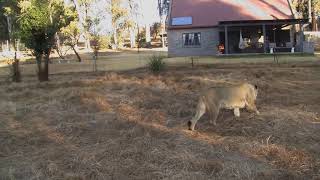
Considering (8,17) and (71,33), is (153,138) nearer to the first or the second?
(71,33)

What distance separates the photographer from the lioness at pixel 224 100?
Answer: 10000 millimetres

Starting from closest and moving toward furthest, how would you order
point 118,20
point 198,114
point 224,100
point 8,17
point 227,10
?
point 198,114 → point 224,100 → point 227,10 → point 8,17 → point 118,20

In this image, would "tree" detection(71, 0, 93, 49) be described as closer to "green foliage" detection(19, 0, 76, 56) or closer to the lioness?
"green foliage" detection(19, 0, 76, 56)

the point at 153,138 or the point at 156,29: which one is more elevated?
the point at 156,29

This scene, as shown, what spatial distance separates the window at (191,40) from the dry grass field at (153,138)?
25.4 m

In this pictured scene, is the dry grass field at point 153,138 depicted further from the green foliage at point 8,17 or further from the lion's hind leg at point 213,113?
the green foliage at point 8,17

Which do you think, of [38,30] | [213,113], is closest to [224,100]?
[213,113]

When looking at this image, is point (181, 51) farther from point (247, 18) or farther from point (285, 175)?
point (285, 175)

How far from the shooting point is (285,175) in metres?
6.88

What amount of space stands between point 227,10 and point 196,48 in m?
3.74

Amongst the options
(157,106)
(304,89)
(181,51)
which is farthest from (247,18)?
(157,106)

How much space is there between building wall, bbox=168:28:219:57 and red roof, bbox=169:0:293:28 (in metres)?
0.47

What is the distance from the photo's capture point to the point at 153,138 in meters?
9.16

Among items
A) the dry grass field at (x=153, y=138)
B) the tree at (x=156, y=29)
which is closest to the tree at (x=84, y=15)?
the tree at (x=156, y=29)
